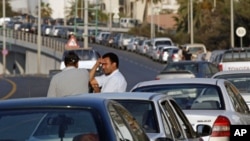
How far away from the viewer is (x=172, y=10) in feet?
531

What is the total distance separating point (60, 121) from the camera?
7.75m

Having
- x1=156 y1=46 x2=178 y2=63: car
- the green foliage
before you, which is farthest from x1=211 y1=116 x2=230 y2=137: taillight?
the green foliage

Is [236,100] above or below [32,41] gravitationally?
above

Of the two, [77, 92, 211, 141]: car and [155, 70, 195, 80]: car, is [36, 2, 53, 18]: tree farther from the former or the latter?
[77, 92, 211, 141]: car

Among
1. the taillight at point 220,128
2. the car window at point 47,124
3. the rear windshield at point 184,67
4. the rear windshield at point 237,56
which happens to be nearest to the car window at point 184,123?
the taillight at point 220,128

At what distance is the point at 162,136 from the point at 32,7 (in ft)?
546

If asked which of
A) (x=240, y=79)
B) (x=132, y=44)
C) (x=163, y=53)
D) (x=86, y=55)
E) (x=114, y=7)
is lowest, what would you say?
(x=163, y=53)

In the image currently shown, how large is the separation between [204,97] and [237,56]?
70.8ft

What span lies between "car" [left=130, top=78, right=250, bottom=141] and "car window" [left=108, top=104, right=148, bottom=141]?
4512 millimetres

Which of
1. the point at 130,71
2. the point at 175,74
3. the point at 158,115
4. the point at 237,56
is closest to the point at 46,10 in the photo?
the point at 130,71

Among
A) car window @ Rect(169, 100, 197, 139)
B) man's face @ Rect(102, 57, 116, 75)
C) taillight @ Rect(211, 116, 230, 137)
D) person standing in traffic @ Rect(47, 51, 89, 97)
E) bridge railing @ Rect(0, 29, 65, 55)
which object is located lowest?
bridge railing @ Rect(0, 29, 65, 55)

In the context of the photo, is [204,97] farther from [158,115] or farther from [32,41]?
[32,41]

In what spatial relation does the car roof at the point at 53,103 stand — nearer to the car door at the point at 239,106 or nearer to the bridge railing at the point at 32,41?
the car door at the point at 239,106

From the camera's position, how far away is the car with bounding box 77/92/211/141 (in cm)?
1029
